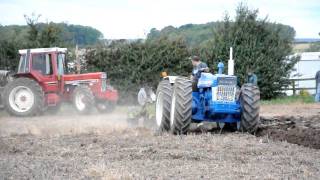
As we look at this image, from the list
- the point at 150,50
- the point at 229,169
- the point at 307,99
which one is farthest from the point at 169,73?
the point at 229,169

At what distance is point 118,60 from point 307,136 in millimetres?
17027

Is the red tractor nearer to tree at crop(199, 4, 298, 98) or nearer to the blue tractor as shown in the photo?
tree at crop(199, 4, 298, 98)

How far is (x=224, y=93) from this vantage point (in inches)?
552

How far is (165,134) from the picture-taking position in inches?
537

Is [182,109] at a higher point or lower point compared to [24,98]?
higher

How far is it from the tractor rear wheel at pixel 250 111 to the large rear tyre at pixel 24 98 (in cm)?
925

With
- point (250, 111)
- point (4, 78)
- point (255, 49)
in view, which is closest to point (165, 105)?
point (250, 111)

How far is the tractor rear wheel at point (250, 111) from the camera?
13.8 m

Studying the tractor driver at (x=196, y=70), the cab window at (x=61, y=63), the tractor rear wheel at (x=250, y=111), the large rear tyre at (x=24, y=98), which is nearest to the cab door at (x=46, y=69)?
the cab window at (x=61, y=63)

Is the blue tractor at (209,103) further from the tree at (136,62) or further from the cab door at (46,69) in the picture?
the tree at (136,62)

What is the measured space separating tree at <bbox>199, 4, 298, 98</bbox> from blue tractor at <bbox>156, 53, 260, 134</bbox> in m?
13.4

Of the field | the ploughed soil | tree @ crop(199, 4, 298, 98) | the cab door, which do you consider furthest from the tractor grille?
tree @ crop(199, 4, 298, 98)

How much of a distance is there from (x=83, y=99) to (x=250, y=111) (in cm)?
923

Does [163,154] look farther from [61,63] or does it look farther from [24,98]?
[61,63]
